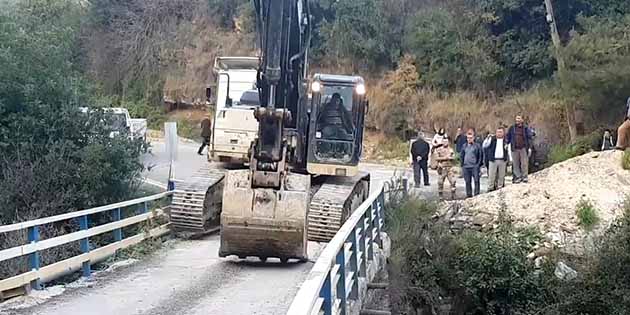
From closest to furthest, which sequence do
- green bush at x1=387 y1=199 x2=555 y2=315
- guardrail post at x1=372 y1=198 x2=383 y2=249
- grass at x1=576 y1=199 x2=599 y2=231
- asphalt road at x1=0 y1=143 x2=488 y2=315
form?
1. asphalt road at x1=0 y1=143 x2=488 y2=315
2. guardrail post at x1=372 y1=198 x2=383 y2=249
3. green bush at x1=387 y1=199 x2=555 y2=315
4. grass at x1=576 y1=199 x2=599 y2=231

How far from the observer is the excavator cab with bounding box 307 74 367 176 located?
16.7 metres

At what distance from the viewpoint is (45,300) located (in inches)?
433

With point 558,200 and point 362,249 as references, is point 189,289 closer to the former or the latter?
point 362,249

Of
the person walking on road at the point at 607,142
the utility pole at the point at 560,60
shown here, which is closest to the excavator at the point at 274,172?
the person walking on road at the point at 607,142

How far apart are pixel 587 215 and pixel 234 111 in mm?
8234

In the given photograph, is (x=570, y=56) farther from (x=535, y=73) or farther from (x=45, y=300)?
(x=45, y=300)

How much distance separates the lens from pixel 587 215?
20.2 meters

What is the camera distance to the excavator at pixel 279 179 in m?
12.5

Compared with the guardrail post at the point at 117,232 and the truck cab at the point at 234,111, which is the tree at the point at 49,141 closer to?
the guardrail post at the point at 117,232

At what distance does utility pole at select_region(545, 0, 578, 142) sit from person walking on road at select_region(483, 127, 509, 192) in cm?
915

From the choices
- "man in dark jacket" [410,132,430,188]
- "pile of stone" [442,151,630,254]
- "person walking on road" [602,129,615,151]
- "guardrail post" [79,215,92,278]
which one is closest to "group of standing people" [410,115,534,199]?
"pile of stone" [442,151,630,254]

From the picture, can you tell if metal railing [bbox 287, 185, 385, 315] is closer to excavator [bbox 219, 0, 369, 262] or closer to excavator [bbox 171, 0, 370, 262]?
excavator [bbox 171, 0, 370, 262]

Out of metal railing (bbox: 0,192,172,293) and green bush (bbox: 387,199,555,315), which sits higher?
metal railing (bbox: 0,192,172,293)

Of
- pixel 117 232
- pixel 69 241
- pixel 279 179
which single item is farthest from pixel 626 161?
pixel 69 241
